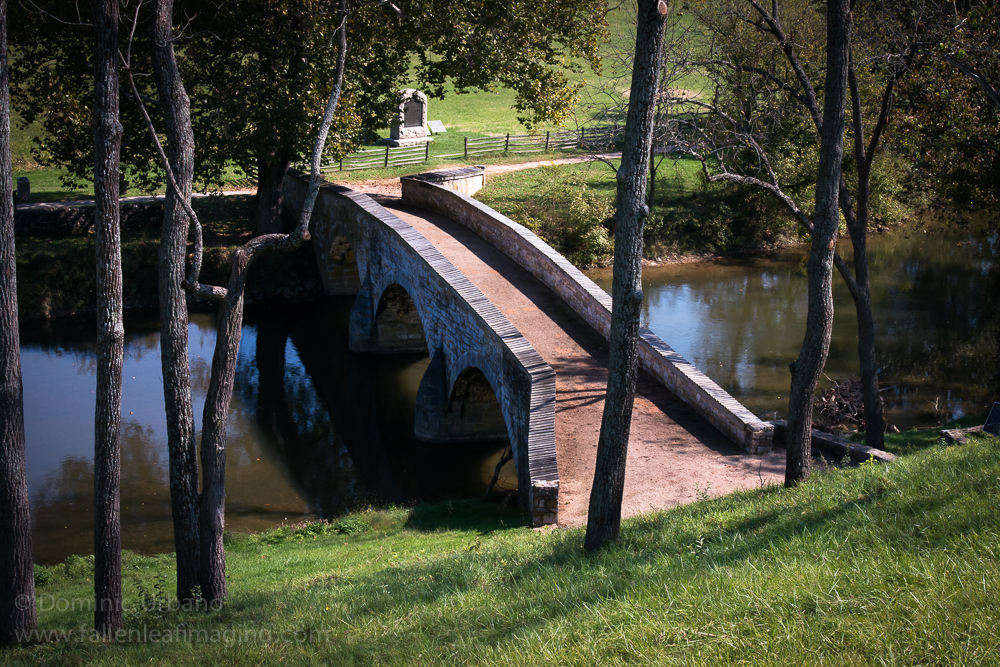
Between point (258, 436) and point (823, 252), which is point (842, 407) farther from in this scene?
point (258, 436)

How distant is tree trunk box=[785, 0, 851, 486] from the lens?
759 cm

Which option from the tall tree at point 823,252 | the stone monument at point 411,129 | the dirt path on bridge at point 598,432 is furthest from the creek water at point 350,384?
the stone monument at point 411,129

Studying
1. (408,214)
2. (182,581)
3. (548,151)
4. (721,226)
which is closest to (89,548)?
(182,581)

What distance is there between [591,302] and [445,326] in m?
2.80

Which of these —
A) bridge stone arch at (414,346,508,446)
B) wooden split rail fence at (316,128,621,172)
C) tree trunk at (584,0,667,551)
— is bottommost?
bridge stone arch at (414,346,508,446)

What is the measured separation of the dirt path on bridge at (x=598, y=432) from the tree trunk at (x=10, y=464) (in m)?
5.55

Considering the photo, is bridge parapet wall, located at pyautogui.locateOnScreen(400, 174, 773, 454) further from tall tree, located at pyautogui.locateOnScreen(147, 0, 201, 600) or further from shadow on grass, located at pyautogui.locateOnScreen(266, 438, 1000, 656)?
tall tree, located at pyautogui.locateOnScreen(147, 0, 201, 600)

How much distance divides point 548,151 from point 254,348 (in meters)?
19.1

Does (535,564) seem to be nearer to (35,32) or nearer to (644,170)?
(644,170)

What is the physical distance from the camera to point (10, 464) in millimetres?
6977

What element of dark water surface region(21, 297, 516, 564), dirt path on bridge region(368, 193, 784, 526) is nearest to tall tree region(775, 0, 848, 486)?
dirt path on bridge region(368, 193, 784, 526)

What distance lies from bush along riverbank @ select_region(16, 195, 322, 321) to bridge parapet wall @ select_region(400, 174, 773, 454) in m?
4.99

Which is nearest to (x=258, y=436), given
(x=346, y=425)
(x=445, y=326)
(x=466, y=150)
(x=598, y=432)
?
(x=346, y=425)

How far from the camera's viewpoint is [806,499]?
626 centimetres
